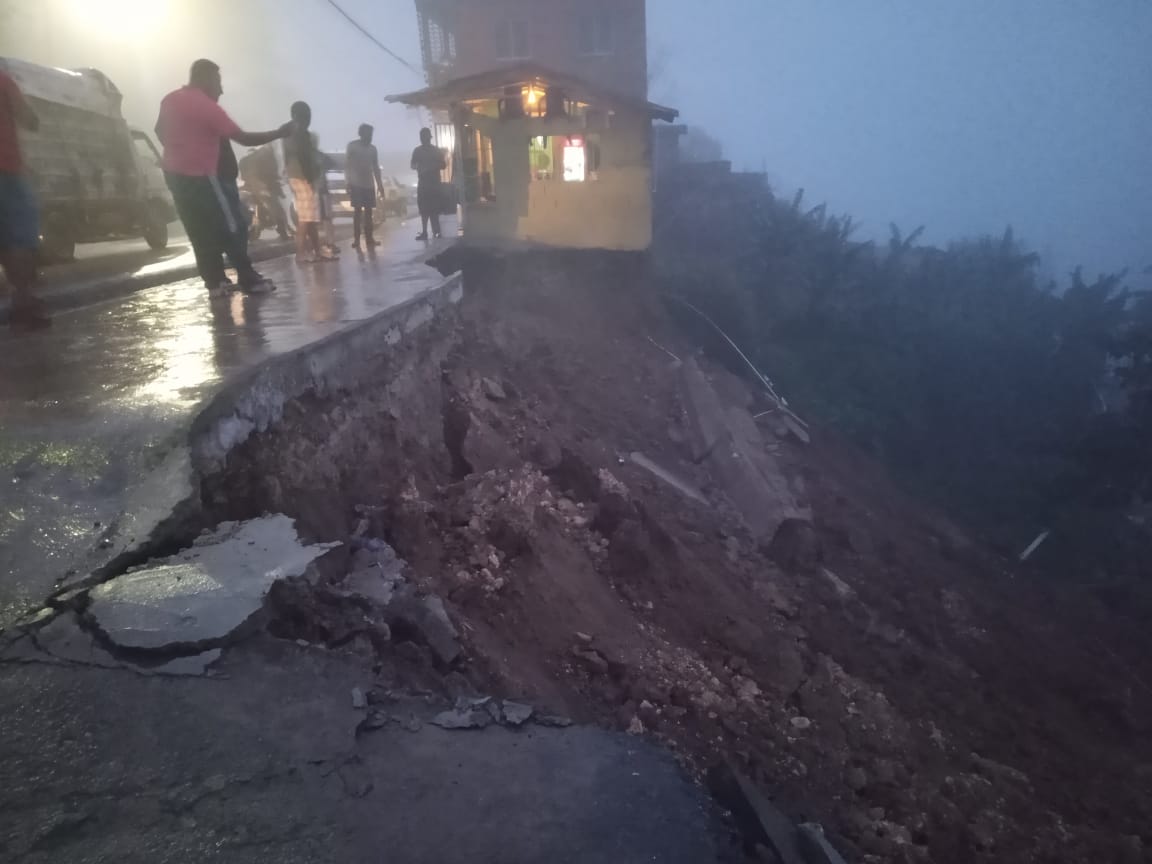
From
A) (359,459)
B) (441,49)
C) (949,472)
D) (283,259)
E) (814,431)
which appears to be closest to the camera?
(359,459)

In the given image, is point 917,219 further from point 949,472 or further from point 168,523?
point 168,523

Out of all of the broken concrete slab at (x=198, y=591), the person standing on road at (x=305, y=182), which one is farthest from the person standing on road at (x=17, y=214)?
the broken concrete slab at (x=198, y=591)

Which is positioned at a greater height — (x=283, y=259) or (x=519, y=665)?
(x=283, y=259)

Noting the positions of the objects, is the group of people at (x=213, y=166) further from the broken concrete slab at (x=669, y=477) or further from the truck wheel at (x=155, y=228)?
the truck wheel at (x=155, y=228)

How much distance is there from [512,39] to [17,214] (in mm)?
21375

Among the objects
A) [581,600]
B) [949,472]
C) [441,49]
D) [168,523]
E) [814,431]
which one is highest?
[441,49]

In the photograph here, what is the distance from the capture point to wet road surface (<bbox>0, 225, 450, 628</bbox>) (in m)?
2.44

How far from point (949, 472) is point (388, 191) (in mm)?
18117

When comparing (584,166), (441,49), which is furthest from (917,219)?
(584,166)

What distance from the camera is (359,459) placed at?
4320mm

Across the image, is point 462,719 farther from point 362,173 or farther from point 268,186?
point 268,186

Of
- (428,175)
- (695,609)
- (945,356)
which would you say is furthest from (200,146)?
(945,356)

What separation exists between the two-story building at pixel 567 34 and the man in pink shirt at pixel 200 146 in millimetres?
18516

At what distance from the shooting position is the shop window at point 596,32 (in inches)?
890
